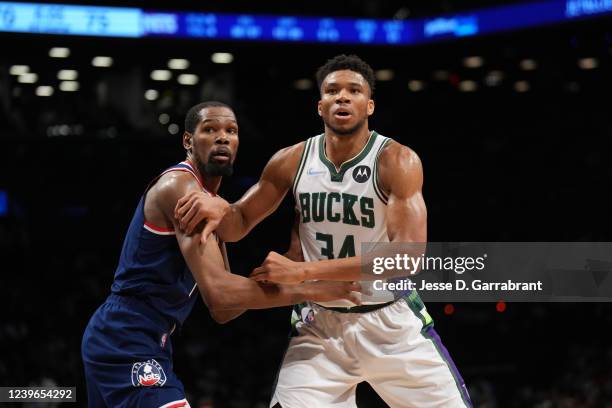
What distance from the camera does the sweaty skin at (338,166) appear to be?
4.55 m

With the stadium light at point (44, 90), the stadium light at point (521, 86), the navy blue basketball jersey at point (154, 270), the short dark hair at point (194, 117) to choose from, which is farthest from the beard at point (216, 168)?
the stadium light at point (521, 86)

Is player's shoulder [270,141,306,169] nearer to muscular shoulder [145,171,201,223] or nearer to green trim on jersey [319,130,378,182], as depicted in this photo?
green trim on jersey [319,130,378,182]

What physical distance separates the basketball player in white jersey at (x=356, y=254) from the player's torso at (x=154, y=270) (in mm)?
545

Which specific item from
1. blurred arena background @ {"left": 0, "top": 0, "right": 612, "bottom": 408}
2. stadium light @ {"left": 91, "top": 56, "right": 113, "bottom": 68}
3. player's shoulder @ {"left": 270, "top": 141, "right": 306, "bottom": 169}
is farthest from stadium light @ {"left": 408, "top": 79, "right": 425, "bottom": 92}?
player's shoulder @ {"left": 270, "top": 141, "right": 306, "bottom": 169}

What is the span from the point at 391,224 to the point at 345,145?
0.58m

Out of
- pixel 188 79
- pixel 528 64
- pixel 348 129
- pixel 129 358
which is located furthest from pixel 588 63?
pixel 129 358

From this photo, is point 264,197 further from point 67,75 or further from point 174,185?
point 67,75

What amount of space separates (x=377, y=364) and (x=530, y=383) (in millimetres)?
9631

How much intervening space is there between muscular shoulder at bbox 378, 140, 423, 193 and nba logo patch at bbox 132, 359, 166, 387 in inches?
60.7

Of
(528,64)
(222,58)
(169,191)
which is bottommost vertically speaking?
(169,191)

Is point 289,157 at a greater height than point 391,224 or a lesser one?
greater

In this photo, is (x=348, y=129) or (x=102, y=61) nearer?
(x=348, y=129)

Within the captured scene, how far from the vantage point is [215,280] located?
14.8 ft

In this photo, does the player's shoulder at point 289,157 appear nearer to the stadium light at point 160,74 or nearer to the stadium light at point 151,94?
the stadium light at point 151,94
